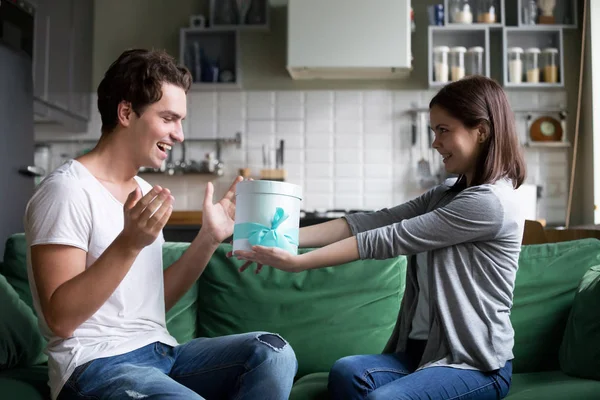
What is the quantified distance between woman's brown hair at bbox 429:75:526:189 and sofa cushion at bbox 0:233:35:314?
1345mm

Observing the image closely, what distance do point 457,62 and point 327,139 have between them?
104 centimetres

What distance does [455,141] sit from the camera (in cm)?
180

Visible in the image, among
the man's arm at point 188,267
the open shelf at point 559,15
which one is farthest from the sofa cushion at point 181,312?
the open shelf at point 559,15

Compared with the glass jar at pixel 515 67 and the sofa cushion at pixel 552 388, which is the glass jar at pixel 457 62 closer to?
the glass jar at pixel 515 67

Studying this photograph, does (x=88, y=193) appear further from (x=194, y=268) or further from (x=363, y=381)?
(x=363, y=381)

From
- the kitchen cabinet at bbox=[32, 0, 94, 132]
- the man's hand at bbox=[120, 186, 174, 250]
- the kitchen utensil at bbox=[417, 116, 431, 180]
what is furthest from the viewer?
the kitchen utensil at bbox=[417, 116, 431, 180]

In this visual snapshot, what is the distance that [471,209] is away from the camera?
172 centimetres

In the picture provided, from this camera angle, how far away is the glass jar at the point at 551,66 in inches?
188

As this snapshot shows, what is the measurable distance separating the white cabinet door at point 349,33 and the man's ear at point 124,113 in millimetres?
3124

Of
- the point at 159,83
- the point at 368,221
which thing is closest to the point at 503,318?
the point at 368,221

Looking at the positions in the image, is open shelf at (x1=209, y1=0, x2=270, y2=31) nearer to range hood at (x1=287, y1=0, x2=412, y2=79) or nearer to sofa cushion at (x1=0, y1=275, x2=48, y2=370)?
range hood at (x1=287, y1=0, x2=412, y2=79)

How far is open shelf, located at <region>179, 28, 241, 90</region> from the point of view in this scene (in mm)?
5023

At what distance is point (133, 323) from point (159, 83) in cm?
56

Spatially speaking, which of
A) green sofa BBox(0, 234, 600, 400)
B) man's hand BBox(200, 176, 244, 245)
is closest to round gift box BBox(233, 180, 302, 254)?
man's hand BBox(200, 176, 244, 245)
